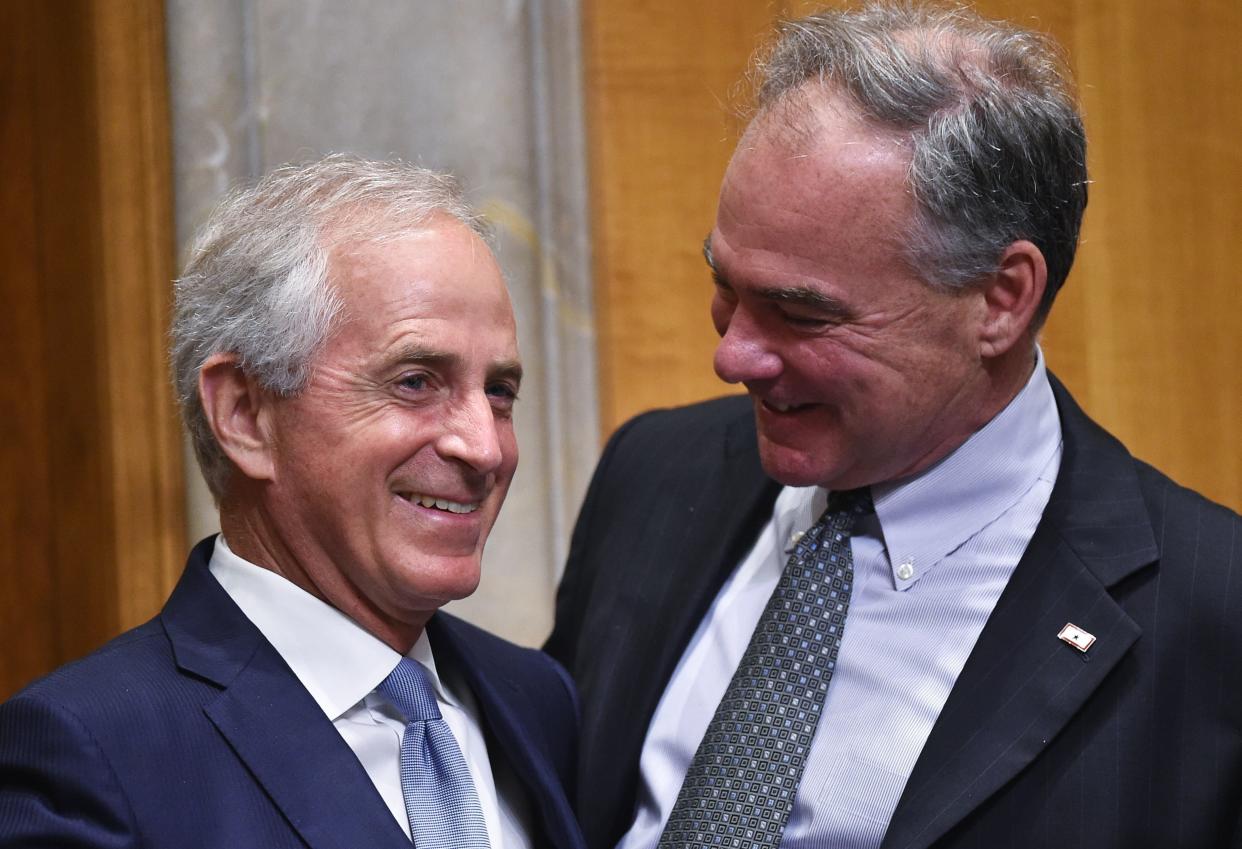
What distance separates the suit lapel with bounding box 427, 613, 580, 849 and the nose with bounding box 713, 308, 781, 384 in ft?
1.77

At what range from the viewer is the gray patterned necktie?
197cm

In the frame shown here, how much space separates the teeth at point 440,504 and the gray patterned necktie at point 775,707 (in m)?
0.53

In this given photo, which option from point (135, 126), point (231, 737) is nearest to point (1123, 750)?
point (231, 737)

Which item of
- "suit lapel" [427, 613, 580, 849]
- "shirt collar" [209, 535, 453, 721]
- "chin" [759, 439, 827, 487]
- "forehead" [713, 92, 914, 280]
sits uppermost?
"forehead" [713, 92, 914, 280]

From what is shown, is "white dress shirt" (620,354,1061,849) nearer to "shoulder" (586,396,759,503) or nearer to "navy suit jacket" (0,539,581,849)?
"shoulder" (586,396,759,503)

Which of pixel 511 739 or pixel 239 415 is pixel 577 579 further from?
pixel 239 415

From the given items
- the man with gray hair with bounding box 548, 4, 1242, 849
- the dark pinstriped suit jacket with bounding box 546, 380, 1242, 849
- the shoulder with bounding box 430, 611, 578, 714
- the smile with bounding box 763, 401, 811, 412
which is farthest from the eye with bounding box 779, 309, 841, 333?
the shoulder with bounding box 430, 611, 578, 714

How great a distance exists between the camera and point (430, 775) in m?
1.77

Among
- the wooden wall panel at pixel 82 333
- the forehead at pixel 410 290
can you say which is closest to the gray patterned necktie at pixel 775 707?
the forehead at pixel 410 290

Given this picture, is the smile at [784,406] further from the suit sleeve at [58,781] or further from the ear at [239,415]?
the suit sleeve at [58,781]

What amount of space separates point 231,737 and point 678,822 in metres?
0.69

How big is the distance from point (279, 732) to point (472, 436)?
418 mm

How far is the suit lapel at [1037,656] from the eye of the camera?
6.21ft

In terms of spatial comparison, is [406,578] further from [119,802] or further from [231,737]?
[119,802]
